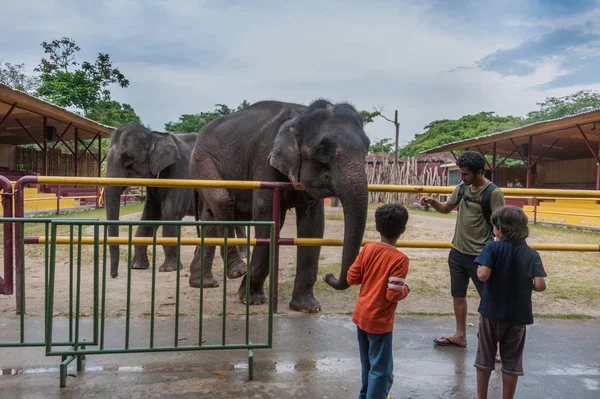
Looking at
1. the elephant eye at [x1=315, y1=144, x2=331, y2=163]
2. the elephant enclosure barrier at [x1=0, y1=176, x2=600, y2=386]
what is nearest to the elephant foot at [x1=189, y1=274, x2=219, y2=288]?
the elephant enclosure barrier at [x1=0, y1=176, x2=600, y2=386]

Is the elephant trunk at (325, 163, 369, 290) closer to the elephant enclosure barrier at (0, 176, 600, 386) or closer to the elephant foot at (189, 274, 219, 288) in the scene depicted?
the elephant enclosure barrier at (0, 176, 600, 386)

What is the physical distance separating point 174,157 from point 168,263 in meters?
1.76

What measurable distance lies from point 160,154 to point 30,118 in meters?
15.0

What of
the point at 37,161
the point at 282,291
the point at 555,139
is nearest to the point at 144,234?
the point at 282,291

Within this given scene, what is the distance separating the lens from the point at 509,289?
8.64 feet

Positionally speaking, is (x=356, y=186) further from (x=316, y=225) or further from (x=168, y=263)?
(x=168, y=263)

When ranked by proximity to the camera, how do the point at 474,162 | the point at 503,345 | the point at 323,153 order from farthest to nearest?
1. the point at 323,153
2. the point at 474,162
3. the point at 503,345

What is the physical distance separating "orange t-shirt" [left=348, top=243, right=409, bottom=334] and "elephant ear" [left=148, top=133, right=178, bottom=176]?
5.44 metres

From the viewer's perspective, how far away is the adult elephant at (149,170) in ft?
22.9

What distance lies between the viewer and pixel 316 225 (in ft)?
16.0

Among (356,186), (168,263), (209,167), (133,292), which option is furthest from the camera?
(168,263)

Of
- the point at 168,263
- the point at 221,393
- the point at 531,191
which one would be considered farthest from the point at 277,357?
the point at 168,263

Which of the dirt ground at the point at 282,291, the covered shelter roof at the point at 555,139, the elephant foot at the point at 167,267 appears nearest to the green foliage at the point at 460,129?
the covered shelter roof at the point at 555,139

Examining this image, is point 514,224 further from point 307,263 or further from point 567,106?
point 567,106
